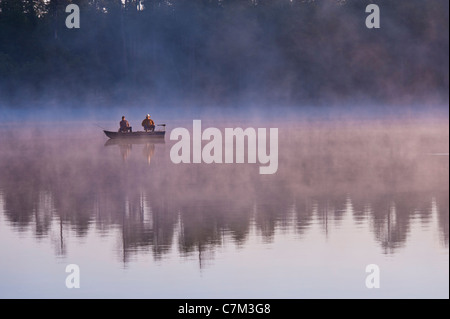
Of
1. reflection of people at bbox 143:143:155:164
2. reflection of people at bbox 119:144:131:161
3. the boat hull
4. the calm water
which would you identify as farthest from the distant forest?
the calm water

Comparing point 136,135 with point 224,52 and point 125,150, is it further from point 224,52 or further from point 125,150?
point 224,52

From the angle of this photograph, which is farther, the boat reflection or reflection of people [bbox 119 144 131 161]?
the boat reflection

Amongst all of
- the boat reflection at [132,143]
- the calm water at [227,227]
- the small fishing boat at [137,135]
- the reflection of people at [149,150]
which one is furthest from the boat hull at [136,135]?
the calm water at [227,227]

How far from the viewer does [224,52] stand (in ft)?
262

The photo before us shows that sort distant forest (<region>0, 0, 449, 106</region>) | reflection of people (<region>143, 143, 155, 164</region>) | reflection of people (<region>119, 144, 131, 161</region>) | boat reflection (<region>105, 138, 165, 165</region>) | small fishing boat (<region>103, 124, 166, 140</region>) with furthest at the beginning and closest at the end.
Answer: distant forest (<region>0, 0, 449, 106</region>)
small fishing boat (<region>103, 124, 166, 140</region>)
boat reflection (<region>105, 138, 165, 165</region>)
reflection of people (<region>119, 144, 131, 161</region>)
reflection of people (<region>143, 143, 155, 164</region>)

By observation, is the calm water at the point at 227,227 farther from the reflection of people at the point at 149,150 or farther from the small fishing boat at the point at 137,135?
the small fishing boat at the point at 137,135

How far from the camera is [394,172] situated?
24.8m

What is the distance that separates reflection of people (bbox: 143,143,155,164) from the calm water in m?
1.11

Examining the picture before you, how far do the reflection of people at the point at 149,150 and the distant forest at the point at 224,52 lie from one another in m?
36.9

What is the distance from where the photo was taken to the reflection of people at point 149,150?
102 feet

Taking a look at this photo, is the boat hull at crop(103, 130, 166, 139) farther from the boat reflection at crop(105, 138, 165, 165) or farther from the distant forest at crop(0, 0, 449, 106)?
the distant forest at crop(0, 0, 449, 106)

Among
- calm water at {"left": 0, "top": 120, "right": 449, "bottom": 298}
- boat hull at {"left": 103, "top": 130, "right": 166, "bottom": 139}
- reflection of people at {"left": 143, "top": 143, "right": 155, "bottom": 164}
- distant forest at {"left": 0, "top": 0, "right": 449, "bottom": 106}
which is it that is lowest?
calm water at {"left": 0, "top": 120, "right": 449, "bottom": 298}

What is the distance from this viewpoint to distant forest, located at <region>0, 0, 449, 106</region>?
7362cm

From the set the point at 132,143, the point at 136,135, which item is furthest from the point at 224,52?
the point at 132,143
